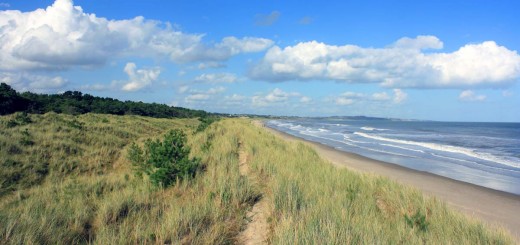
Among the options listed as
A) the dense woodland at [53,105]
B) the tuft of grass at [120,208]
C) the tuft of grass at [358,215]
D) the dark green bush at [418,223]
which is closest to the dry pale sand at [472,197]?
the tuft of grass at [358,215]

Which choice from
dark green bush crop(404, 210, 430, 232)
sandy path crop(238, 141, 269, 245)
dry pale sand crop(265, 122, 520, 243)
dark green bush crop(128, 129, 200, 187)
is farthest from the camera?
dry pale sand crop(265, 122, 520, 243)

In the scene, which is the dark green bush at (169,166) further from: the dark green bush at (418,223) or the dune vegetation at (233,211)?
the dark green bush at (418,223)

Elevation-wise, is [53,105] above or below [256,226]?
above

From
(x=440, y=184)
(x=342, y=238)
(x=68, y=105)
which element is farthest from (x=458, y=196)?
(x=68, y=105)

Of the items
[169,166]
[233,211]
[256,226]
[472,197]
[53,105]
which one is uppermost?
[53,105]

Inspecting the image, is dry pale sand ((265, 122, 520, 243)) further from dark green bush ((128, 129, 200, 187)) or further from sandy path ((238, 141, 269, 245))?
dark green bush ((128, 129, 200, 187))

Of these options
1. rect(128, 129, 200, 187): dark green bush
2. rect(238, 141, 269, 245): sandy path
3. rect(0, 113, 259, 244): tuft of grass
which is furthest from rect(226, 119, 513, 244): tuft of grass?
rect(128, 129, 200, 187): dark green bush

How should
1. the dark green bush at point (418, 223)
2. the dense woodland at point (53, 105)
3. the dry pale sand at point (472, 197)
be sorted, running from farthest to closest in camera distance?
the dense woodland at point (53, 105)
the dry pale sand at point (472, 197)
the dark green bush at point (418, 223)

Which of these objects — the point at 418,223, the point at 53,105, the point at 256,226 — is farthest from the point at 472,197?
the point at 53,105

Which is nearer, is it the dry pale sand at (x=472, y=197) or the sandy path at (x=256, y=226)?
the sandy path at (x=256, y=226)

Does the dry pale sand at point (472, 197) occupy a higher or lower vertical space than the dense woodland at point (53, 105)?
lower

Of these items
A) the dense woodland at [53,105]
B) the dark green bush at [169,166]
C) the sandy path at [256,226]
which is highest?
the dense woodland at [53,105]

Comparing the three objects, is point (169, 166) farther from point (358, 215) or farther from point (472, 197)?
point (472, 197)

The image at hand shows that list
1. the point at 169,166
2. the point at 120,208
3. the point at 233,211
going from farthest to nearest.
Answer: the point at 169,166
the point at 233,211
the point at 120,208
